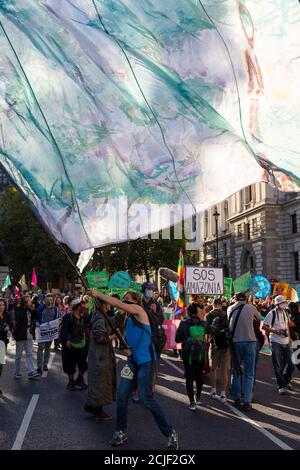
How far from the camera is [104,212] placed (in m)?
5.96

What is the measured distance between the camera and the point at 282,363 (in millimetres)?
10602

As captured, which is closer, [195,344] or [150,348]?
[150,348]

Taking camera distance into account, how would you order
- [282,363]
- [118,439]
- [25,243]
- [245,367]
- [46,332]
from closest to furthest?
[118,439] → [245,367] → [282,363] → [46,332] → [25,243]

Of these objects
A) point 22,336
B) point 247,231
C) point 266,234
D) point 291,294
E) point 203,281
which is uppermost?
point 247,231

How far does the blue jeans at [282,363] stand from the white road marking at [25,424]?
15.3 ft

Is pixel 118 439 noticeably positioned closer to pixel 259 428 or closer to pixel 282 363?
pixel 259 428

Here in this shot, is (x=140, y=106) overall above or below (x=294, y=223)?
below

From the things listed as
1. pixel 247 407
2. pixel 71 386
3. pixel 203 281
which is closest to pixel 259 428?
pixel 247 407

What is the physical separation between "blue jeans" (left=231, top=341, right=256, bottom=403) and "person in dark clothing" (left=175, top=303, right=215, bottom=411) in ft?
2.02

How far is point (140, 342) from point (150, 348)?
15 cm

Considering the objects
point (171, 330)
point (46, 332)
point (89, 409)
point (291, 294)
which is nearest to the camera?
point (89, 409)

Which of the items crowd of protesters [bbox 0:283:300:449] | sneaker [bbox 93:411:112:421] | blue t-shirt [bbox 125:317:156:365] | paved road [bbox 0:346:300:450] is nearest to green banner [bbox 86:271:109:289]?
crowd of protesters [bbox 0:283:300:449]

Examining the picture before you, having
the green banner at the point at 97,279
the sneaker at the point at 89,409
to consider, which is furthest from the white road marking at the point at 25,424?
the green banner at the point at 97,279
